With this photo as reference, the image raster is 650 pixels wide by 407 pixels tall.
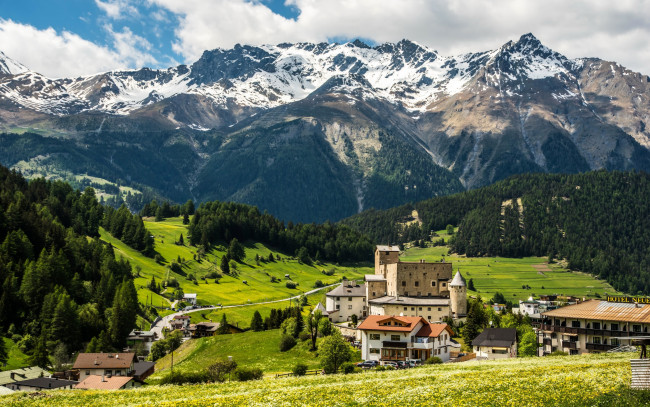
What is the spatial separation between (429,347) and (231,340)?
145 ft

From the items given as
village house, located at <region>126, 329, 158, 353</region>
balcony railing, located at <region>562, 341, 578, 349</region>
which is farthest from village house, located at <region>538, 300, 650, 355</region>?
village house, located at <region>126, 329, 158, 353</region>

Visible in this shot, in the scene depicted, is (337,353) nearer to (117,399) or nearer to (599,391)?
(117,399)

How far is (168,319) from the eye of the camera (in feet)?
529

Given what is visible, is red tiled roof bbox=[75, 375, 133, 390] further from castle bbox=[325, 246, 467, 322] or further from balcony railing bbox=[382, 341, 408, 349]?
castle bbox=[325, 246, 467, 322]

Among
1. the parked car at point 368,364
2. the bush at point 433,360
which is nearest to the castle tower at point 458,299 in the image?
the bush at point 433,360

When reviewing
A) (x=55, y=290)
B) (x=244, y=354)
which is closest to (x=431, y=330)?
(x=244, y=354)

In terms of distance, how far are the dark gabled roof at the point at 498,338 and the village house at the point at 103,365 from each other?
184 feet

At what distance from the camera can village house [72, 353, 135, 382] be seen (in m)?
101

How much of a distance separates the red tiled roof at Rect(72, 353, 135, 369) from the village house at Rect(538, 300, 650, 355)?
6546cm

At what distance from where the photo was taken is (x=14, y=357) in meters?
111

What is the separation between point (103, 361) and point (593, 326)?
73978mm

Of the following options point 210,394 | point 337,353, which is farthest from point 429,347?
point 210,394

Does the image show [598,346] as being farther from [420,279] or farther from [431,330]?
[420,279]

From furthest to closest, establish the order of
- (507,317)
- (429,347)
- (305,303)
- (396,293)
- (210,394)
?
(305,303), (396,293), (507,317), (429,347), (210,394)
